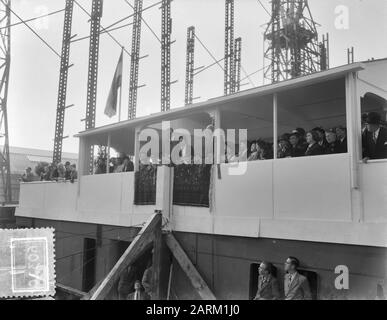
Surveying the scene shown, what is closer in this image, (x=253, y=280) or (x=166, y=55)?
(x=253, y=280)

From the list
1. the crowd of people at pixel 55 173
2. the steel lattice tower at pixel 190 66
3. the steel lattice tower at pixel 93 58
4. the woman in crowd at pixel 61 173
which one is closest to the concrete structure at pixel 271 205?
the crowd of people at pixel 55 173

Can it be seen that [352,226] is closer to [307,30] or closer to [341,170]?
[341,170]

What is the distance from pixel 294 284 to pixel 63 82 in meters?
14.1

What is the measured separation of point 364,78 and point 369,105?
5.32 ft

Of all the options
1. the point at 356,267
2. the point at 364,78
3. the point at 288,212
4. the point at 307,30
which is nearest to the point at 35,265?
the point at 288,212

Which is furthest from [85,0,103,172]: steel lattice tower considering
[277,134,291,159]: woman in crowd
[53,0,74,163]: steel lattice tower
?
[277,134,291,159]: woman in crowd

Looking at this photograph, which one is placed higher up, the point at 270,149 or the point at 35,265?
the point at 270,149

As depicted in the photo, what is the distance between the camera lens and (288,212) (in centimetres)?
632

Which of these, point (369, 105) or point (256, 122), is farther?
point (256, 122)

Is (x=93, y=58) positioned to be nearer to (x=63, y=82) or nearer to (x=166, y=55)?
(x=63, y=82)

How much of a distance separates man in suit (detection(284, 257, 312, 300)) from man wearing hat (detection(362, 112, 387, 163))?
6.15 feet

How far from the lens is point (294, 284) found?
5793mm

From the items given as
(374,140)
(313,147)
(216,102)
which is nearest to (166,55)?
(216,102)

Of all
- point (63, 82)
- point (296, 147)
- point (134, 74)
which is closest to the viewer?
point (296, 147)
